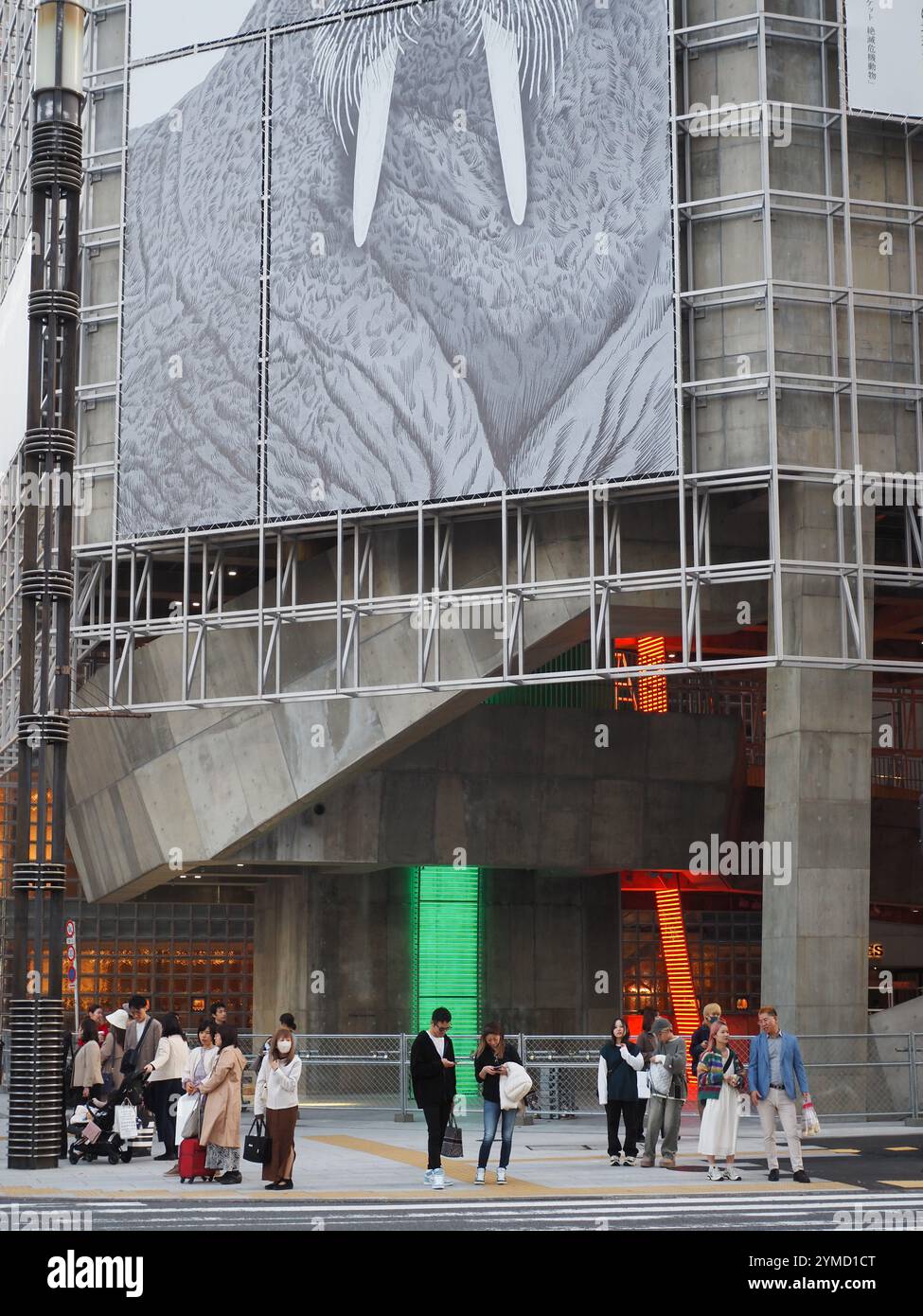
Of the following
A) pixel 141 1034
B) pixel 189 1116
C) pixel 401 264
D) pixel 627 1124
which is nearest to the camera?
pixel 189 1116

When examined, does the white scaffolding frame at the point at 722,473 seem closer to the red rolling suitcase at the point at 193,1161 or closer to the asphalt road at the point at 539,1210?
the asphalt road at the point at 539,1210

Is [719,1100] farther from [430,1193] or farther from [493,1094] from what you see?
[430,1193]

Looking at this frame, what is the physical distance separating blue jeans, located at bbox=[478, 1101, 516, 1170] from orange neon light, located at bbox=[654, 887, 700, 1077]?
18.8 meters

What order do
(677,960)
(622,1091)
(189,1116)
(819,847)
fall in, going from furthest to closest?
1. (677,960)
2. (819,847)
3. (622,1091)
4. (189,1116)

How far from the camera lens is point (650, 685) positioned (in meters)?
35.4

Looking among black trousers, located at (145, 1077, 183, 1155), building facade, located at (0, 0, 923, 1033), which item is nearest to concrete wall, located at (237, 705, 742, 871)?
building facade, located at (0, 0, 923, 1033)

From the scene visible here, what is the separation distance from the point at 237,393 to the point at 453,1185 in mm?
17371

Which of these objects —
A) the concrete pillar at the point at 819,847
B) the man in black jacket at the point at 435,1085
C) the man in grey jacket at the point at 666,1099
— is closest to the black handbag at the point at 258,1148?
the man in black jacket at the point at 435,1085

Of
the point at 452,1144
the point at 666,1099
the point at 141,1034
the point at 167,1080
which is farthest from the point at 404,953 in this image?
the point at 452,1144

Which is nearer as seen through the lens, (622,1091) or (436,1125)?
(436,1125)

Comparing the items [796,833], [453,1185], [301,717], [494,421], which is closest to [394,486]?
[494,421]

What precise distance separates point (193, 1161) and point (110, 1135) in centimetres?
281

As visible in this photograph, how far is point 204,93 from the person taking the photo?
32.9m
